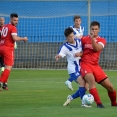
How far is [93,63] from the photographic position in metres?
13.6

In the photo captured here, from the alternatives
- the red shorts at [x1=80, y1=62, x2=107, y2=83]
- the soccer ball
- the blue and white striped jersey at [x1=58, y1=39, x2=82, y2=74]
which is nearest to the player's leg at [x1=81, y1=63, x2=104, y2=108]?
the red shorts at [x1=80, y1=62, x2=107, y2=83]

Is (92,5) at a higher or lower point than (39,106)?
higher

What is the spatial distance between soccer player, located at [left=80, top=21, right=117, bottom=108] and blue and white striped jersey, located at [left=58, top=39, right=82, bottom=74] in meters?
0.55

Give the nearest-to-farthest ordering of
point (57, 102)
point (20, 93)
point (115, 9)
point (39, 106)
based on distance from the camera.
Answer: point (39, 106)
point (57, 102)
point (20, 93)
point (115, 9)

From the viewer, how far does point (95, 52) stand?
13609 millimetres

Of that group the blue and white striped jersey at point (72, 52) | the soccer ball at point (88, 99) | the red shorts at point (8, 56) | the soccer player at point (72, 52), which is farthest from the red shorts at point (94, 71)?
the red shorts at point (8, 56)

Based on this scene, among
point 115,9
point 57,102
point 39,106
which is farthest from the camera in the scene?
point 115,9

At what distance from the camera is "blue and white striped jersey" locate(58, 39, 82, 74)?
1423 cm

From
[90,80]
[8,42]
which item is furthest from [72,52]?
[8,42]

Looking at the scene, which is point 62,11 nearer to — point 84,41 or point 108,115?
point 84,41

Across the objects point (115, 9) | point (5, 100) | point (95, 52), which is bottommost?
point (5, 100)

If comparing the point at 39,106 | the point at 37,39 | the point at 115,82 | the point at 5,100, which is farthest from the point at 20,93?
the point at 37,39

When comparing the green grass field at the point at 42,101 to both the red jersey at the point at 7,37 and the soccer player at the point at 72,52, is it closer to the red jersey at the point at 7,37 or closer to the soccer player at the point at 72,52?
the soccer player at the point at 72,52

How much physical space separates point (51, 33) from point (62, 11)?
139 cm
